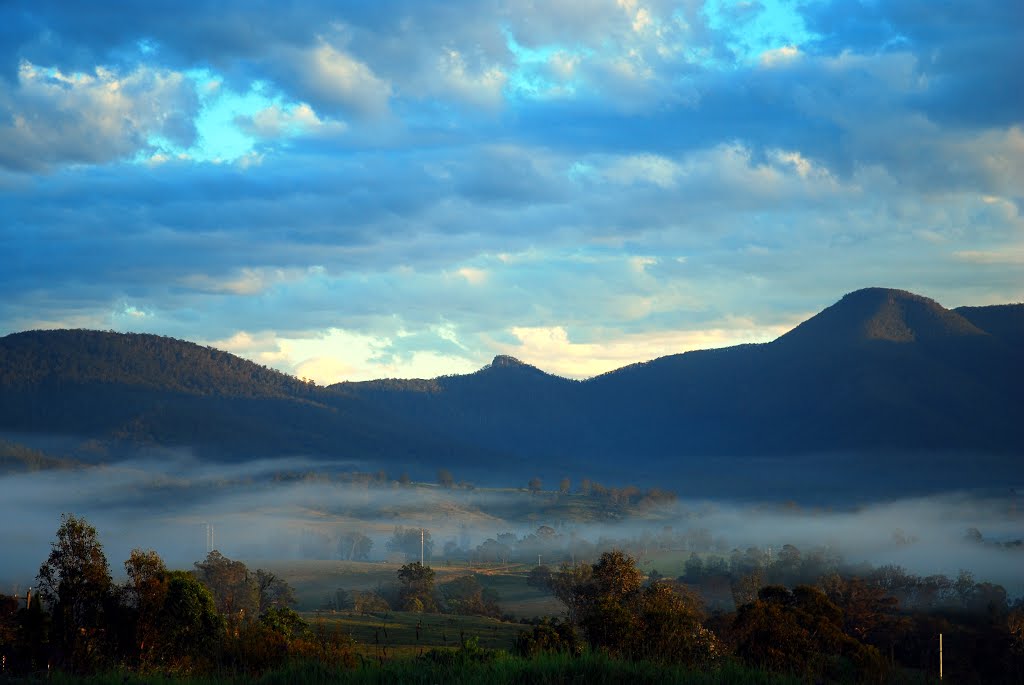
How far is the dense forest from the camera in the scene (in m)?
22.5

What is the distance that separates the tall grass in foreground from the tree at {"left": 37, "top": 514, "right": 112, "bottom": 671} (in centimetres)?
4073

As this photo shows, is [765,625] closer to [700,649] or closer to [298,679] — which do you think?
[700,649]

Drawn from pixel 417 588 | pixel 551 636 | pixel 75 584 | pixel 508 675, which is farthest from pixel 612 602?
pixel 417 588

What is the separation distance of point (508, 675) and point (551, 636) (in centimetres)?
4554

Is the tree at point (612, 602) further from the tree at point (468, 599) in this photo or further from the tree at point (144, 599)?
the tree at point (468, 599)

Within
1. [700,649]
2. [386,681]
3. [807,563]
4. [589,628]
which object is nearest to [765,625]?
[700,649]

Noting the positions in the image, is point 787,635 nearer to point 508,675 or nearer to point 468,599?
point 508,675

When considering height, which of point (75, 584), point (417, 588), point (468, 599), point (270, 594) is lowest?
point (468, 599)

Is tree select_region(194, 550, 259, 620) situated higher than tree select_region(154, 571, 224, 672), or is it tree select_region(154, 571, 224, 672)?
tree select_region(154, 571, 224, 672)

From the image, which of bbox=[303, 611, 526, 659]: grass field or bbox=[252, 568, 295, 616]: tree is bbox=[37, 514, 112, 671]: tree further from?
bbox=[252, 568, 295, 616]: tree

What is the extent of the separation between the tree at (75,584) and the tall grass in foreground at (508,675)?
40732 millimetres

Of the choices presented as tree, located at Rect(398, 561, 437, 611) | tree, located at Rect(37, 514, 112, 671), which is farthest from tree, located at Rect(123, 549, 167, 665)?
tree, located at Rect(398, 561, 437, 611)

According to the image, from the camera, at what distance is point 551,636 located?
63438 mm

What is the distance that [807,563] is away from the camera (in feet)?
641
